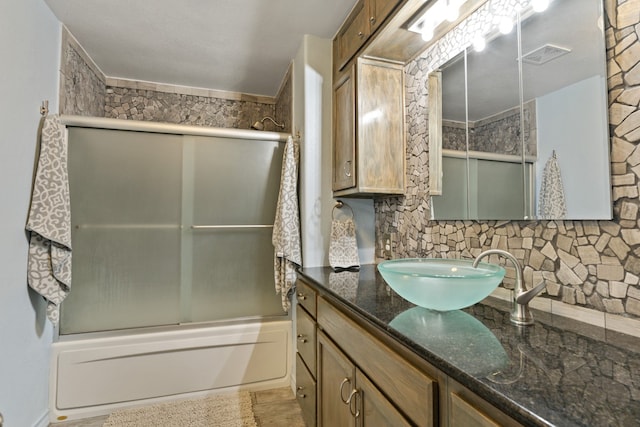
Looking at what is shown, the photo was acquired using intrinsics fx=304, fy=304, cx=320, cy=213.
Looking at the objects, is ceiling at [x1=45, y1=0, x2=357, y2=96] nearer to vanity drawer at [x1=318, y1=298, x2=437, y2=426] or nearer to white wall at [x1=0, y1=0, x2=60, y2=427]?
white wall at [x1=0, y1=0, x2=60, y2=427]

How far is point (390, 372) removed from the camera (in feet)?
2.80

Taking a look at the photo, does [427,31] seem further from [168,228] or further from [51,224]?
[51,224]

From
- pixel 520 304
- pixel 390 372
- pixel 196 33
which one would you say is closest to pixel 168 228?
pixel 196 33

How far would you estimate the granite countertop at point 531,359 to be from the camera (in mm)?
497

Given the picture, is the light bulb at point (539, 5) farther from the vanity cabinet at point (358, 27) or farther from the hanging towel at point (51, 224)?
the hanging towel at point (51, 224)

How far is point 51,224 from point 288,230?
132 centimetres

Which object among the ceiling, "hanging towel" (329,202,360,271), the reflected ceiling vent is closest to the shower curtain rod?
the ceiling

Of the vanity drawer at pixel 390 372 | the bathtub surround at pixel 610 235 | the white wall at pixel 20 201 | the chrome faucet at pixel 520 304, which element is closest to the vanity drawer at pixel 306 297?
the vanity drawer at pixel 390 372

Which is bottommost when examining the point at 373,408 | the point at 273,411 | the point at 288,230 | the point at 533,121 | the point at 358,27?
the point at 273,411

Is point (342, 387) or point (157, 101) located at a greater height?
point (157, 101)

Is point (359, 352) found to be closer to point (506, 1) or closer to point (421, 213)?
point (421, 213)

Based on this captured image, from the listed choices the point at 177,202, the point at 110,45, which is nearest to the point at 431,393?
the point at 177,202

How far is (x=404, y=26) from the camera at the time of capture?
4.75 ft

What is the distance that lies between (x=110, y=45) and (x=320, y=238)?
79.6 inches
